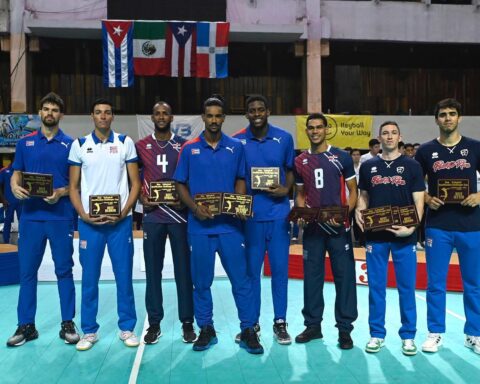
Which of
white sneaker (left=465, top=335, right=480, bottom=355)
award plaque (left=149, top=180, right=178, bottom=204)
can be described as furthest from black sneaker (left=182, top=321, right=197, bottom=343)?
white sneaker (left=465, top=335, right=480, bottom=355)

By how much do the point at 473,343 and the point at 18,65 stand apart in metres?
13.3

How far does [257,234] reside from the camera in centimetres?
439

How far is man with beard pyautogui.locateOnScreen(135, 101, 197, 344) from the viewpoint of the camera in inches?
174

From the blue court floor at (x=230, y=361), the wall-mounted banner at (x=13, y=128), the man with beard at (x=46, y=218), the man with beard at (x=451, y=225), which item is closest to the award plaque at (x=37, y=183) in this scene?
the man with beard at (x=46, y=218)

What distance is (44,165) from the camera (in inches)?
176

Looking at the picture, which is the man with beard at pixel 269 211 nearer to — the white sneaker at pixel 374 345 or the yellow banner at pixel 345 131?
the white sneaker at pixel 374 345

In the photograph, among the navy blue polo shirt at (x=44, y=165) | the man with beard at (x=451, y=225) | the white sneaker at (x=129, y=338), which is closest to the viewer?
the man with beard at (x=451, y=225)

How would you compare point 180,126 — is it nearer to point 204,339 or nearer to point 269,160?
point 269,160

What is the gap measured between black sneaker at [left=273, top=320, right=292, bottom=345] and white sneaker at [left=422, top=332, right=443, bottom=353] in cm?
117

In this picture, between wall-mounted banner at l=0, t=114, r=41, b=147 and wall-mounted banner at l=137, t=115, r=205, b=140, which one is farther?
wall-mounted banner at l=137, t=115, r=205, b=140

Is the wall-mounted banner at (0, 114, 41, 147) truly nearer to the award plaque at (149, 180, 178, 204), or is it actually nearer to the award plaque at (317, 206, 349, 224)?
the award plaque at (149, 180, 178, 204)

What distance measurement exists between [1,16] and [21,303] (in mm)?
11430

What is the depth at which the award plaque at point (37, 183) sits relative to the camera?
426 centimetres

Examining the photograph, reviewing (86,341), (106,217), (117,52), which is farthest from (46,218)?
(117,52)
